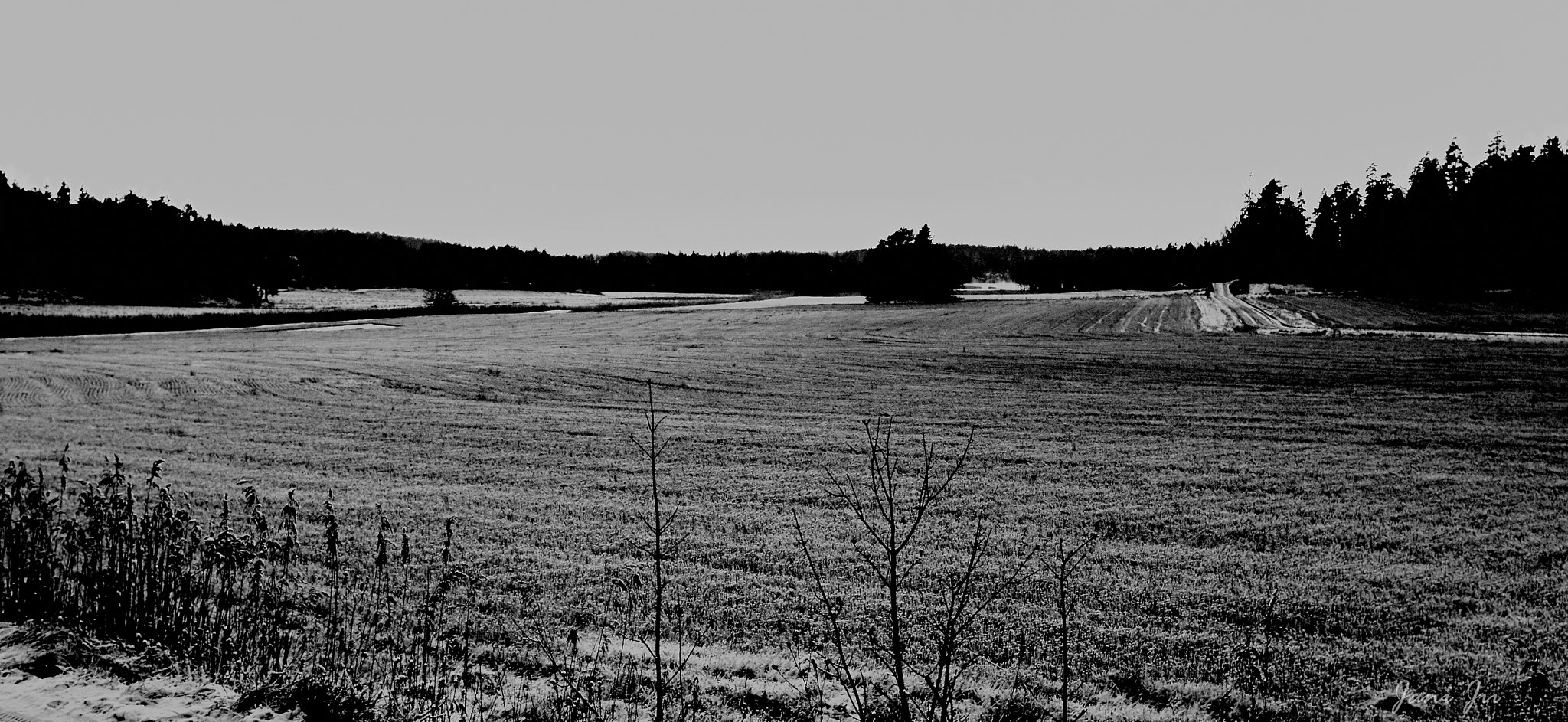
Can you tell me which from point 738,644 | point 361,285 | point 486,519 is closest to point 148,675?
point 738,644

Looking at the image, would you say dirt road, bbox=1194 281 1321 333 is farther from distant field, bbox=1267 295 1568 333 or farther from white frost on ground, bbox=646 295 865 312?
white frost on ground, bbox=646 295 865 312

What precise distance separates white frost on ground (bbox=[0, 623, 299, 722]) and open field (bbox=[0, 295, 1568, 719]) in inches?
99.5

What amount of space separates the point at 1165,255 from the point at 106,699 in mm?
146928

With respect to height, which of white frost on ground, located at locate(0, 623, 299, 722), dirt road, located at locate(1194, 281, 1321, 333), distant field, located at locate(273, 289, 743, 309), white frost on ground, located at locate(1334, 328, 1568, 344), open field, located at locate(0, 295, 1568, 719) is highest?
distant field, located at locate(273, 289, 743, 309)

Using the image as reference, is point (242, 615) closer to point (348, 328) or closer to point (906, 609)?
point (906, 609)

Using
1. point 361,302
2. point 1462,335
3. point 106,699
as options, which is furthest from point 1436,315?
point 361,302

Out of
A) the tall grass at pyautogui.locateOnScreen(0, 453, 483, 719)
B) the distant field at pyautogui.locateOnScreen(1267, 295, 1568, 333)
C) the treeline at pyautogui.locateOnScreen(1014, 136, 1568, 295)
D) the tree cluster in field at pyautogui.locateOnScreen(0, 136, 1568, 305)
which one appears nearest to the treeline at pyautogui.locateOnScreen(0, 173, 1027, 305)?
the tree cluster in field at pyautogui.locateOnScreen(0, 136, 1568, 305)

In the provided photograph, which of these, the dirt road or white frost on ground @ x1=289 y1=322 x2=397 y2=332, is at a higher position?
the dirt road

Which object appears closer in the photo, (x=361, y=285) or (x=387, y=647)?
(x=387, y=647)

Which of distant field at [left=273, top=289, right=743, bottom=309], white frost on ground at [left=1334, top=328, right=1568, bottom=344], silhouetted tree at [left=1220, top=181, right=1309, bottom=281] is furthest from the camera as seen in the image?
silhouetted tree at [left=1220, top=181, right=1309, bottom=281]

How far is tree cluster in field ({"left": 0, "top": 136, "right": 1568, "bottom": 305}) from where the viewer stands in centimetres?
7612

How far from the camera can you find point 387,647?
659 cm

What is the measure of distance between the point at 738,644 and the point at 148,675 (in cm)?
448

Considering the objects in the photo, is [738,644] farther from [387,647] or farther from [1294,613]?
[1294,613]
